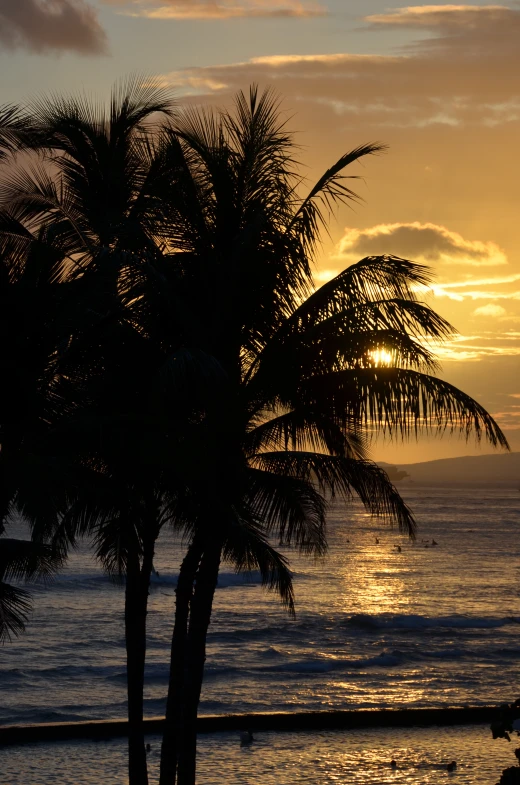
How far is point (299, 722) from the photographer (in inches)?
798

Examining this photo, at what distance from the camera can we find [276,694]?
26.7 meters

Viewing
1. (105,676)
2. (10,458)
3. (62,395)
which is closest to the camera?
(10,458)

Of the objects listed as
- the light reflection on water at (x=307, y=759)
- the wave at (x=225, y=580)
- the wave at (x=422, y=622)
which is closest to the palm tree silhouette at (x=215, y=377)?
the light reflection on water at (x=307, y=759)

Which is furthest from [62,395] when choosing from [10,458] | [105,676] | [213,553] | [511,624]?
[511,624]

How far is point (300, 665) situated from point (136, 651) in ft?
62.8

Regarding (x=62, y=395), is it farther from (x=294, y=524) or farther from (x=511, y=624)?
(x=511, y=624)

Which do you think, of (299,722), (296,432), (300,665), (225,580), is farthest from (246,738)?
(225,580)

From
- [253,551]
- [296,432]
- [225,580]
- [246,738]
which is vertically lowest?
[246,738]

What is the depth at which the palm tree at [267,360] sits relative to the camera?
36.6ft

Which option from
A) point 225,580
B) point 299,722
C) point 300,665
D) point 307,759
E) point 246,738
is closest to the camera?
point 307,759

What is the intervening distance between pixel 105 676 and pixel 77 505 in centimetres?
1889

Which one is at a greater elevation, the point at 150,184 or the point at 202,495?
the point at 150,184

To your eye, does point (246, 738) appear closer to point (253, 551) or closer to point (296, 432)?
point (253, 551)

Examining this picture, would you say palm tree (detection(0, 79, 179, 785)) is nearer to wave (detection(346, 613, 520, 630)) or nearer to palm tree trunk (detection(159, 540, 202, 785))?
palm tree trunk (detection(159, 540, 202, 785))
